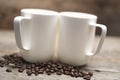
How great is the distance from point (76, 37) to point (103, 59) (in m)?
0.23

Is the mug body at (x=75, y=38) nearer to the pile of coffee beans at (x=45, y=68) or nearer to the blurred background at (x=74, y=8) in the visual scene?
the pile of coffee beans at (x=45, y=68)

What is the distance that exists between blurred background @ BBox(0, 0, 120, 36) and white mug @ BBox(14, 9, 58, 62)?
665 mm

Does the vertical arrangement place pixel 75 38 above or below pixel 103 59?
above

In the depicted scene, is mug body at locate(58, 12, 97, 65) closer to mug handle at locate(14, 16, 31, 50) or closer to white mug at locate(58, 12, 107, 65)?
white mug at locate(58, 12, 107, 65)

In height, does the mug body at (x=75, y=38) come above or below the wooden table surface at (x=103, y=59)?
above

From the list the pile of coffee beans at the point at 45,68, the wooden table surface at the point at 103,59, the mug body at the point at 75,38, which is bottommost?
the wooden table surface at the point at 103,59

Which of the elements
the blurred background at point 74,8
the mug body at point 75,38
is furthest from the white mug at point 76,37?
the blurred background at point 74,8

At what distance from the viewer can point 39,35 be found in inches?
28.4

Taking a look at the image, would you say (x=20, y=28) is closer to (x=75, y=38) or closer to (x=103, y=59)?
(x=75, y=38)

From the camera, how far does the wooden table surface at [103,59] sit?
2.35 feet

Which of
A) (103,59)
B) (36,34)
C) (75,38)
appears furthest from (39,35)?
(103,59)

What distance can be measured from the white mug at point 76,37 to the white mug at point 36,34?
0.03 m

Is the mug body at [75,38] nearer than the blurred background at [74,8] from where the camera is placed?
Yes

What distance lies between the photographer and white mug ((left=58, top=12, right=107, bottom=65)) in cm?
71
